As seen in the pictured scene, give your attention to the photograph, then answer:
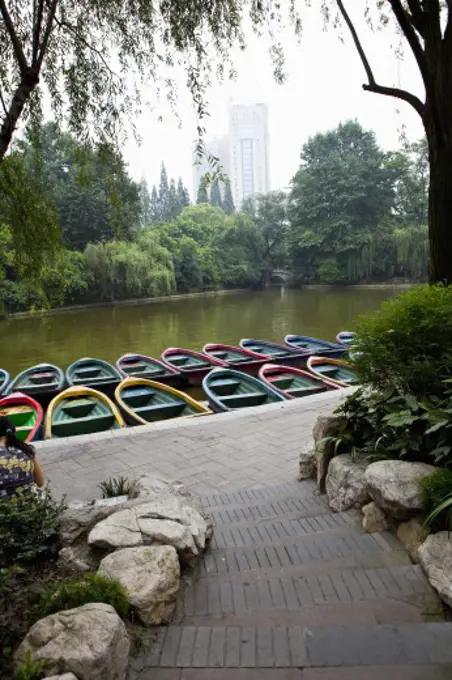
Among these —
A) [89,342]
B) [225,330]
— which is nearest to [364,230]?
[225,330]

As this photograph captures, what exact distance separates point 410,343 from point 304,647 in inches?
68.1

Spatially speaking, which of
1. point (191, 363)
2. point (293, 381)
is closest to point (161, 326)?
point (191, 363)

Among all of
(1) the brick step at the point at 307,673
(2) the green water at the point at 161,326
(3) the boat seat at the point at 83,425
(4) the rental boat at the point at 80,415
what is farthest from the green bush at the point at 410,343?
(2) the green water at the point at 161,326

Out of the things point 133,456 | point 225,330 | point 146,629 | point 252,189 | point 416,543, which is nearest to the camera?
point 146,629

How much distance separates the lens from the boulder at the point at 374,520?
2.34m

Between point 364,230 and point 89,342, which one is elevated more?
point 364,230

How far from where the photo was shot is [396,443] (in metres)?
2.49

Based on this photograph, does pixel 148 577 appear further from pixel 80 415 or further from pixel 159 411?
pixel 80 415

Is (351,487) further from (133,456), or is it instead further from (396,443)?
(133,456)

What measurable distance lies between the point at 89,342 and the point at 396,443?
15900 millimetres

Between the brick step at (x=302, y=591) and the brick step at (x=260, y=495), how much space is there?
116cm

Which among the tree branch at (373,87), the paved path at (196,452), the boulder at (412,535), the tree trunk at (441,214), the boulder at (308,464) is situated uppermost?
the tree branch at (373,87)

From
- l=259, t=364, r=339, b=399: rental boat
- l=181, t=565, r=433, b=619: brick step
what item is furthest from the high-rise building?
l=181, t=565, r=433, b=619: brick step

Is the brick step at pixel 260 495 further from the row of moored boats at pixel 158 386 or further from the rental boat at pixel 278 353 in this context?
the rental boat at pixel 278 353
